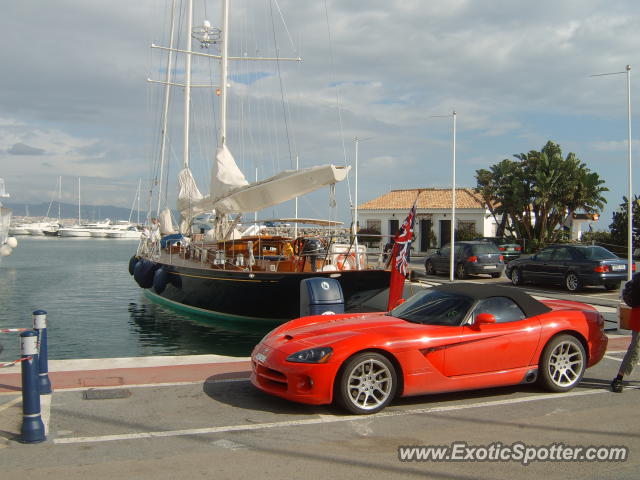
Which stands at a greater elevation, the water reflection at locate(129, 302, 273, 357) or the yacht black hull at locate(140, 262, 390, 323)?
the yacht black hull at locate(140, 262, 390, 323)

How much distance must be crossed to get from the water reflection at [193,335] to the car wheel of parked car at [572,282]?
968 centimetres

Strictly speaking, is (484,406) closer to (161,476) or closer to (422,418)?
(422,418)

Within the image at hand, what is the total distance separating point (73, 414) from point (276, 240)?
1087 centimetres

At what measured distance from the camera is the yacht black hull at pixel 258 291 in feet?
46.8

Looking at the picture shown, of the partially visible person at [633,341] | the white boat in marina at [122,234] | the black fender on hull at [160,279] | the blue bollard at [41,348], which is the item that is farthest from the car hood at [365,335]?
the white boat in marina at [122,234]

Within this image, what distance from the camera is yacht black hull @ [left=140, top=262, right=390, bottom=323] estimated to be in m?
14.2

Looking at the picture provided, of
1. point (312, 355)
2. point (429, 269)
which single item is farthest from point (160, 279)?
point (312, 355)

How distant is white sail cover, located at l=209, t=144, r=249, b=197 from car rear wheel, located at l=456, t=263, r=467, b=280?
10612mm

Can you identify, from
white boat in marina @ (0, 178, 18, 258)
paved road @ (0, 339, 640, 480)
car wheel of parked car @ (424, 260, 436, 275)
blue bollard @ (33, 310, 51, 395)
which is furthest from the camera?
car wheel of parked car @ (424, 260, 436, 275)

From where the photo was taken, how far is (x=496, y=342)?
6.58 metres

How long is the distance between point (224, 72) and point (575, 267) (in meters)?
12.5

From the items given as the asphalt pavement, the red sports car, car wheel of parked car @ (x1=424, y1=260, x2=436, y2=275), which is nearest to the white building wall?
car wheel of parked car @ (x1=424, y1=260, x2=436, y2=275)

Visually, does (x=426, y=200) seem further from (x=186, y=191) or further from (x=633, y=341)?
(x=633, y=341)

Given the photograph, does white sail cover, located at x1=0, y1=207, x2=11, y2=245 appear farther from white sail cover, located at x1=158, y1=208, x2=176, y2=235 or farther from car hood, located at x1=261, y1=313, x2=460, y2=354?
white sail cover, located at x1=158, y1=208, x2=176, y2=235
